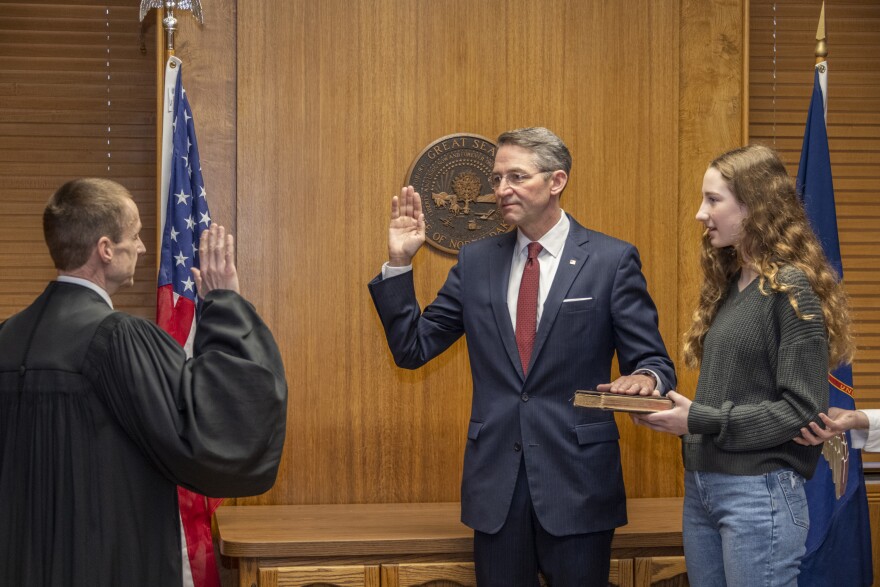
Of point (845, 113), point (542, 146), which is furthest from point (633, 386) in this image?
point (845, 113)

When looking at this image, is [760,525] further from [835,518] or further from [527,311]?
[835,518]

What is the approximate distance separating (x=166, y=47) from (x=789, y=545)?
274 cm

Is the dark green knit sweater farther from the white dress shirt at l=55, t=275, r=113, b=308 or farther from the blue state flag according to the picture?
the white dress shirt at l=55, t=275, r=113, b=308

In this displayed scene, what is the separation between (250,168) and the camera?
3.81 metres

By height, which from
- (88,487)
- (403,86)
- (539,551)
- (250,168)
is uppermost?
(403,86)

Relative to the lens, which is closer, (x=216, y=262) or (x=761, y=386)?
(x=216, y=262)

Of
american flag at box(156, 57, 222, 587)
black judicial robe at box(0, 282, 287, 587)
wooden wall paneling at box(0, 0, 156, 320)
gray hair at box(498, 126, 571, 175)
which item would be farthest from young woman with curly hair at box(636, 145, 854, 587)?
wooden wall paneling at box(0, 0, 156, 320)

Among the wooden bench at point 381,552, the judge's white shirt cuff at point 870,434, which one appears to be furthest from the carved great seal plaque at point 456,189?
the judge's white shirt cuff at point 870,434

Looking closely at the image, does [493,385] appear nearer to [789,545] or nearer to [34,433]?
[789,545]

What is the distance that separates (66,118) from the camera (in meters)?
4.13

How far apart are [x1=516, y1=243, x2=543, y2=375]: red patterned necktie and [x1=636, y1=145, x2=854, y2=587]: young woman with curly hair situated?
45 cm

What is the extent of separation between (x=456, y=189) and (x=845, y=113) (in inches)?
71.9

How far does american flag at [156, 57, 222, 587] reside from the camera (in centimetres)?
352

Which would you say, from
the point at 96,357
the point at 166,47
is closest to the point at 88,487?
the point at 96,357
